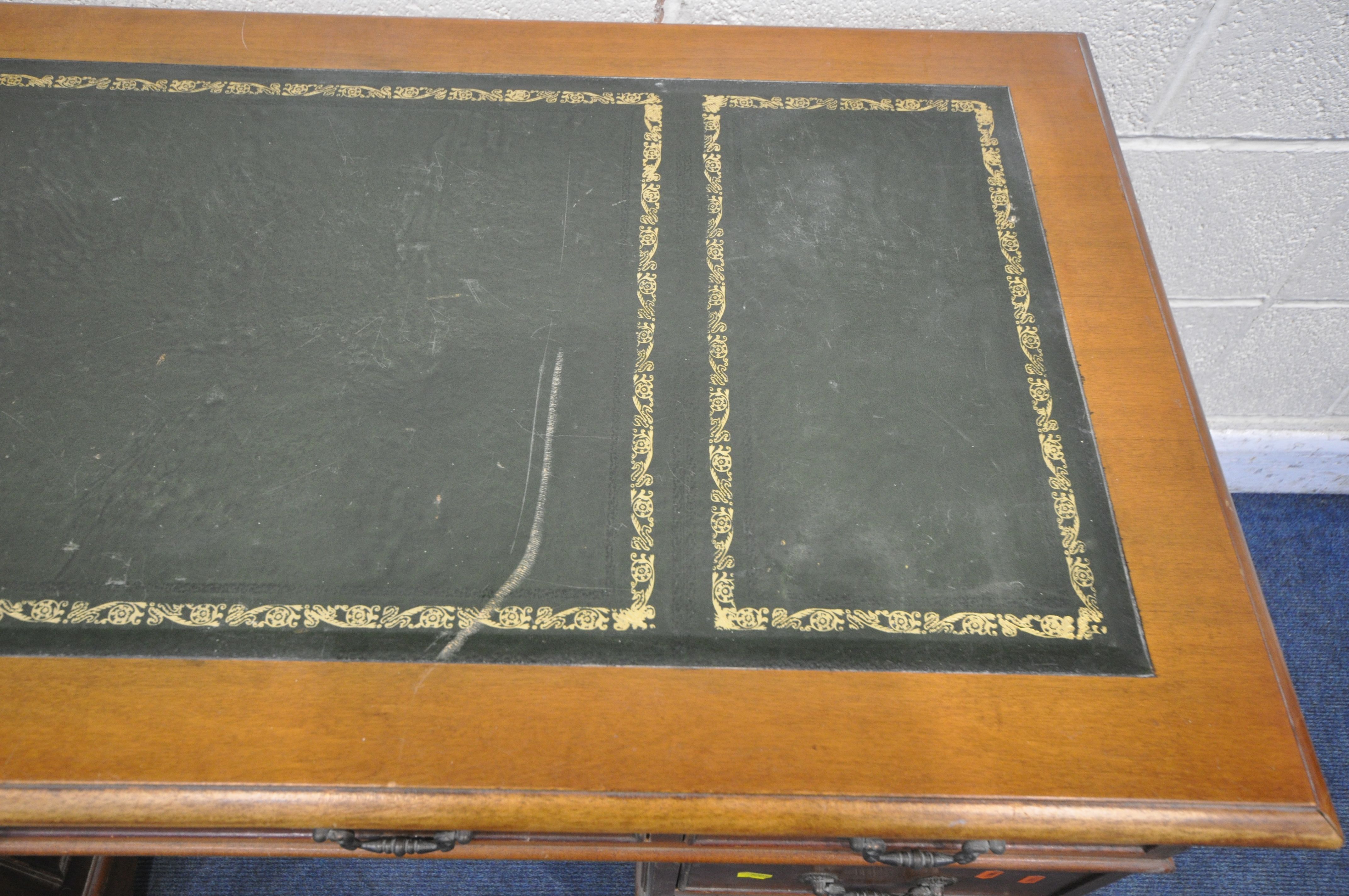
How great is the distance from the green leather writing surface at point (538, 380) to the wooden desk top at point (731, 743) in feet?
0.12

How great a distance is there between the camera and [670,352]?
1009 mm

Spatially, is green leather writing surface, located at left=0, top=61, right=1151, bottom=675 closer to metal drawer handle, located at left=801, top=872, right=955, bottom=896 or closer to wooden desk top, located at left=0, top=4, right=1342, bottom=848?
wooden desk top, located at left=0, top=4, right=1342, bottom=848

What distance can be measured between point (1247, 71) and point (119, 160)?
189 centimetres

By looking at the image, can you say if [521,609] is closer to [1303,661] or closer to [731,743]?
[731,743]

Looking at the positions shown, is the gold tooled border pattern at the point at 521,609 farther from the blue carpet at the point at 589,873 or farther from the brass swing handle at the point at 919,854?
the blue carpet at the point at 589,873

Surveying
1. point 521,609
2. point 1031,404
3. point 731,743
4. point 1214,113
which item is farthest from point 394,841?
point 1214,113

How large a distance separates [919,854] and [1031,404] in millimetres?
585

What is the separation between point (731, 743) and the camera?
30.7 inches

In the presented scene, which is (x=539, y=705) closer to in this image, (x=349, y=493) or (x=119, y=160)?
(x=349, y=493)

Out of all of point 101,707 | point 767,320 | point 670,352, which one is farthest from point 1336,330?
point 101,707

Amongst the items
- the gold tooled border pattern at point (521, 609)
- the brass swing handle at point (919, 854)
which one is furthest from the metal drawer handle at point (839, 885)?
the gold tooled border pattern at point (521, 609)

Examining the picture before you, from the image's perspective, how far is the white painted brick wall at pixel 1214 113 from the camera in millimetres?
1264

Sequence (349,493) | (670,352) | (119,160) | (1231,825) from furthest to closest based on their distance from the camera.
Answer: (119,160)
(670,352)
(349,493)
(1231,825)

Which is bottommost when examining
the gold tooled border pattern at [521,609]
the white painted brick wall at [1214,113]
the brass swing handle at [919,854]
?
the brass swing handle at [919,854]
